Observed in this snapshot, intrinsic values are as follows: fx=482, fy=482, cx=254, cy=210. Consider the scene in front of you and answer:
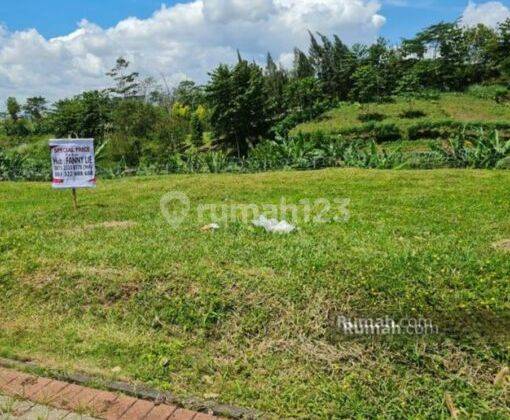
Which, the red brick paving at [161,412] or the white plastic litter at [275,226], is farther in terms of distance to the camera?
the white plastic litter at [275,226]

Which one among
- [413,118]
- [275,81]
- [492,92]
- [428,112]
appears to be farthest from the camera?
[275,81]

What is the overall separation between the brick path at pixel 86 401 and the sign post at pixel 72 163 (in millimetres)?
5487

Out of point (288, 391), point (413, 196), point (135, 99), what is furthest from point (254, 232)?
point (135, 99)

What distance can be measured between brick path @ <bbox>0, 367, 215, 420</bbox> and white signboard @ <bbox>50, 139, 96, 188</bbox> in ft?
18.0

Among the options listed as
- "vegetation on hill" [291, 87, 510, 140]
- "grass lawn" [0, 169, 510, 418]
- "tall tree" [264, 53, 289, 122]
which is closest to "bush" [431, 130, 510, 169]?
"grass lawn" [0, 169, 510, 418]

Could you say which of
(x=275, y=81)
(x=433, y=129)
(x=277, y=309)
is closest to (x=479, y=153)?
(x=277, y=309)

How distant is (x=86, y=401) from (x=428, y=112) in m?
38.9

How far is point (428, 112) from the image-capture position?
38.1m

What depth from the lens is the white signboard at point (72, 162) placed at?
837cm

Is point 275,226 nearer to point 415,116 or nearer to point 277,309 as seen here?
point 277,309

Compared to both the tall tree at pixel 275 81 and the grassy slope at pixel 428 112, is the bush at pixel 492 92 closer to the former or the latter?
the grassy slope at pixel 428 112

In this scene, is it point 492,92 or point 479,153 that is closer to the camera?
point 479,153

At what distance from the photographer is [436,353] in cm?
340

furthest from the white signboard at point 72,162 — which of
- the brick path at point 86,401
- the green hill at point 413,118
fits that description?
the green hill at point 413,118
